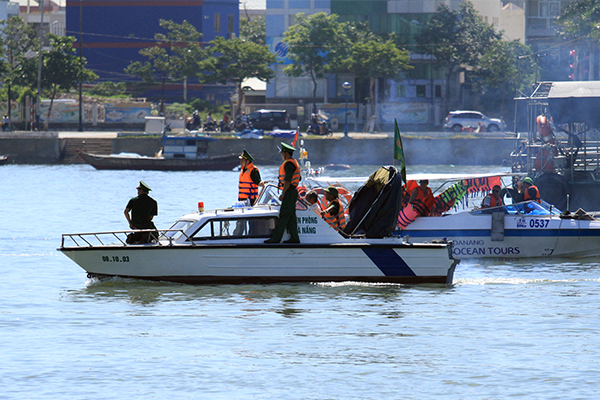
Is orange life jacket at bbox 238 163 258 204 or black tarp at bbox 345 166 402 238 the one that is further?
orange life jacket at bbox 238 163 258 204

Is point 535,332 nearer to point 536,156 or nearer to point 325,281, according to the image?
point 325,281

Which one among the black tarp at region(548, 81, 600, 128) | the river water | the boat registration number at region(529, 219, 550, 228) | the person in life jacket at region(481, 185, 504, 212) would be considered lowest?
the river water

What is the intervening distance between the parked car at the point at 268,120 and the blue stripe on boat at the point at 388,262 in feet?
165

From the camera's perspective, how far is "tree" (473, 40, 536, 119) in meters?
69.5

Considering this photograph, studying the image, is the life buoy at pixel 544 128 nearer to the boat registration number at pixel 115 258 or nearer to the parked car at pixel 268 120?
the boat registration number at pixel 115 258

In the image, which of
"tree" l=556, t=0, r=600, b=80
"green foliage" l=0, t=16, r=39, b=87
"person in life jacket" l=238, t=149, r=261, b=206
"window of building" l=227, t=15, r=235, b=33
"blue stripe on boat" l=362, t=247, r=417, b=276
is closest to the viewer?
"blue stripe on boat" l=362, t=247, r=417, b=276

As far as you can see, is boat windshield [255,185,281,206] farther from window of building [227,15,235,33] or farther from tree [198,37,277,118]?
window of building [227,15,235,33]

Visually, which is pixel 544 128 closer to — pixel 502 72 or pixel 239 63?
pixel 502 72

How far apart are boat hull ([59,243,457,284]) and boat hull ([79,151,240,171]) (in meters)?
39.1

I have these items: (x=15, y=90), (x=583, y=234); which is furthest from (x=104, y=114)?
(x=583, y=234)

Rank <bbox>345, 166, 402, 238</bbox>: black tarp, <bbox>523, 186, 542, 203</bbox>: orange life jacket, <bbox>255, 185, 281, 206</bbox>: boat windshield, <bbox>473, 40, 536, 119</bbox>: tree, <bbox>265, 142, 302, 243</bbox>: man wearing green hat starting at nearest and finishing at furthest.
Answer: <bbox>265, 142, 302, 243</bbox>: man wearing green hat
<bbox>345, 166, 402, 238</bbox>: black tarp
<bbox>255, 185, 281, 206</bbox>: boat windshield
<bbox>523, 186, 542, 203</bbox>: orange life jacket
<bbox>473, 40, 536, 119</bbox>: tree

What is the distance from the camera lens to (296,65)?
69188mm

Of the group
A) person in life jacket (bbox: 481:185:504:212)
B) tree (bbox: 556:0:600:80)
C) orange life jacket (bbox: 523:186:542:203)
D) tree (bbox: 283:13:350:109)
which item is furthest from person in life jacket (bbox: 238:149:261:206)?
tree (bbox: 283:13:350:109)

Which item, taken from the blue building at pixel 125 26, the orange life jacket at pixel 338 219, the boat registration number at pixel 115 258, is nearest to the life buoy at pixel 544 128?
the orange life jacket at pixel 338 219
